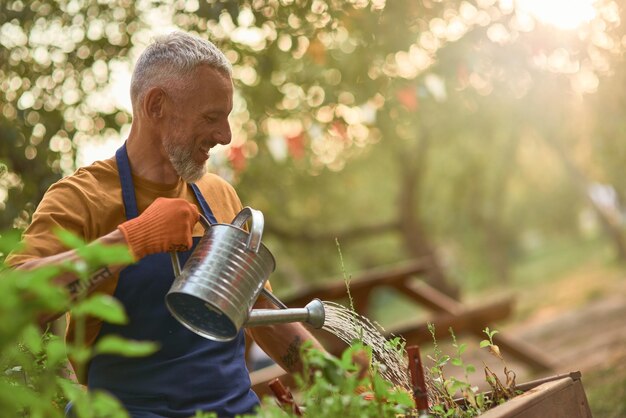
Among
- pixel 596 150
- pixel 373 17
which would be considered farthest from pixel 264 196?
pixel 373 17

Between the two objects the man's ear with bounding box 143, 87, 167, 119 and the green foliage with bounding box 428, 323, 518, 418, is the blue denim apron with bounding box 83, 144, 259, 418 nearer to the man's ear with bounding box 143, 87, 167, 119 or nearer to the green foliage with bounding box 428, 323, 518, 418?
the man's ear with bounding box 143, 87, 167, 119

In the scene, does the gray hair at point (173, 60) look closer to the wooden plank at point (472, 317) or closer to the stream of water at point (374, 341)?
the stream of water at point (374, 341)

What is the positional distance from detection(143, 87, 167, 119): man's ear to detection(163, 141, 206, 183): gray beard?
11 centimetres

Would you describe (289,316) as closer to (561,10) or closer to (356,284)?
(561,10)

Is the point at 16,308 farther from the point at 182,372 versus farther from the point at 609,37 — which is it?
the point at 609,37

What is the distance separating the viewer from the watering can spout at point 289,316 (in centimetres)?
214

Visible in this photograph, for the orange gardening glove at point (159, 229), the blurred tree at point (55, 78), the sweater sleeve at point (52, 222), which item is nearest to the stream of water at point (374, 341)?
the orange gardening glove at point (159, 229)

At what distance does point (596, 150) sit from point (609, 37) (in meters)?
5.48

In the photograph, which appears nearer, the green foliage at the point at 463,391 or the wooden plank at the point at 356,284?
the green foliage at the point at 463,391

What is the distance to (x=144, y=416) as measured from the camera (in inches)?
92.3

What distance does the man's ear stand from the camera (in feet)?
8.67

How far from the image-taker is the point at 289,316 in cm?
221

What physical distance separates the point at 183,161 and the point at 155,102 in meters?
0.21

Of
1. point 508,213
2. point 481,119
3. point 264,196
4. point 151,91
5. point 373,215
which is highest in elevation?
point 508,213
